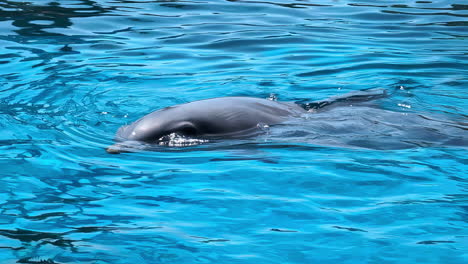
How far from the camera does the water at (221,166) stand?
3.95 metres

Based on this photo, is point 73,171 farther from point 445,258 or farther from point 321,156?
point 445,258

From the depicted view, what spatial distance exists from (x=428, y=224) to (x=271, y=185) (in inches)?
44.7

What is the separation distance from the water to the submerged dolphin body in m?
0.16

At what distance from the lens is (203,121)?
5.78 meters

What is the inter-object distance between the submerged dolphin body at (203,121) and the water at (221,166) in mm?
162

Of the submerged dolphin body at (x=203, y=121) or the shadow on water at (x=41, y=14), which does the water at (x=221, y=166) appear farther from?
the shadow on water at (x=41, y=14)

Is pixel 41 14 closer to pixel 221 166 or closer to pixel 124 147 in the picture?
pixel 124 147

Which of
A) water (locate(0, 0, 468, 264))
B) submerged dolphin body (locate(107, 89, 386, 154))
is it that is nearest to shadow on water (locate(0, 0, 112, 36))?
water (locate(0, 0, 468, 264))

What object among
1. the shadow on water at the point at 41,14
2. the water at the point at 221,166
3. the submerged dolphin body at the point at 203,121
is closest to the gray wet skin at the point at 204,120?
the submerged dolphin body at the point at 203,121

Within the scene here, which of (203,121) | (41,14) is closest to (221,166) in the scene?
(203,121)

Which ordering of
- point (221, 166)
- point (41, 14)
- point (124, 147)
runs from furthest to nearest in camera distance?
point (41, 14) < point (124, 147) < point (221, 166)

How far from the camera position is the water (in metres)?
3.95

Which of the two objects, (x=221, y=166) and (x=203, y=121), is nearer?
(x=221, y=166)

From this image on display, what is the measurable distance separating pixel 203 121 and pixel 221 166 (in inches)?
26.2
